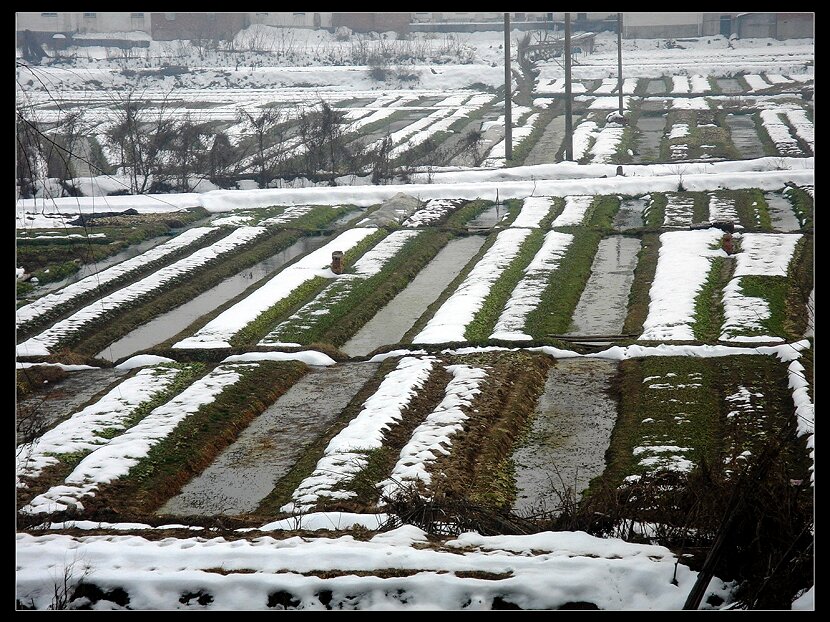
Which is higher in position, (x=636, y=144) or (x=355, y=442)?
(x=636, y=144)

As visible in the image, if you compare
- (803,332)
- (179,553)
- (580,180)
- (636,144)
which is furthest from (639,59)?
(179,553)

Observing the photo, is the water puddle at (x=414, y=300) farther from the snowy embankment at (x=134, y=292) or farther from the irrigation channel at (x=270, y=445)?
the snowy embankment at (x=134, y=292)

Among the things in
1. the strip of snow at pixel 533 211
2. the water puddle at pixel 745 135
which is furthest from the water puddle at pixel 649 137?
the strip of snow at pixel 533 211

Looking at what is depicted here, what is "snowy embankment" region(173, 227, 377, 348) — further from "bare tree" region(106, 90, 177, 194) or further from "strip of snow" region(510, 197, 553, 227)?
"bare tree" region(106, 90, 177, 194)

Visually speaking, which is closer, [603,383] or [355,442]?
[355,442]

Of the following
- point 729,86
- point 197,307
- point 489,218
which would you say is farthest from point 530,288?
point 729,86
